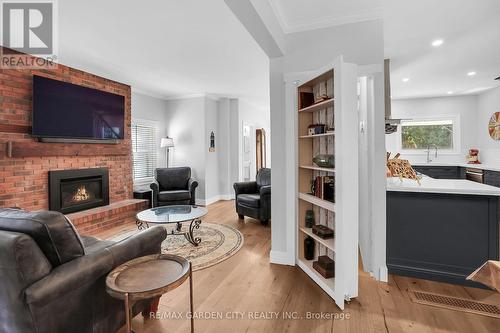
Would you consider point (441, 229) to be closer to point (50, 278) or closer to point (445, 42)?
point (445, 42)

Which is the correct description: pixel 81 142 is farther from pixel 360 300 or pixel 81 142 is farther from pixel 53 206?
pixel 360 300

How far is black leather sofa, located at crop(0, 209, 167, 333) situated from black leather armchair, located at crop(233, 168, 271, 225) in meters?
2.86

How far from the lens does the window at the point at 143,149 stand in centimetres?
572

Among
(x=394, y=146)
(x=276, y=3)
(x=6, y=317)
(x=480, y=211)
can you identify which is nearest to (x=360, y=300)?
(x=480, y=211)

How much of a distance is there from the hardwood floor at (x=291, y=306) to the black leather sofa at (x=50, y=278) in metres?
0.50

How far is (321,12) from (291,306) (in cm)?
272

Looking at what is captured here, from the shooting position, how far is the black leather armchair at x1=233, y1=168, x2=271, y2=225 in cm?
→ 436

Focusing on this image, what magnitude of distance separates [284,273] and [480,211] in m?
1.90

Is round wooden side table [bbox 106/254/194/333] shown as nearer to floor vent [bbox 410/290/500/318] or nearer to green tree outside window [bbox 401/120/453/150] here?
floor vent [bbox 410/290/500/318]

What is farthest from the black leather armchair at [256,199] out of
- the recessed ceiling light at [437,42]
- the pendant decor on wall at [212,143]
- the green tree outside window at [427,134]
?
the green tree outside window at [427,134]

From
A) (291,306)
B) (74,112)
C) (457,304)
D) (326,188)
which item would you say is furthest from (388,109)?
(74,112)

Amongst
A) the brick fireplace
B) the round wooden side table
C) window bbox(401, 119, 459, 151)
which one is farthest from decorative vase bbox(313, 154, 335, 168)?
window bbox(401, 119, 459, 151)

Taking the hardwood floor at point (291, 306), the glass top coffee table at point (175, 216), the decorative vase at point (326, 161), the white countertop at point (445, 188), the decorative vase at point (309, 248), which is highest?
the decorative vase at point (326, 161)

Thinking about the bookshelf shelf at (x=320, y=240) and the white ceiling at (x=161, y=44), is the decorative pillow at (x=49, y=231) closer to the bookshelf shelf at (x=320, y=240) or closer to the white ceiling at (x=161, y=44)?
the bookshelf shelf at (x=320, y=240)
